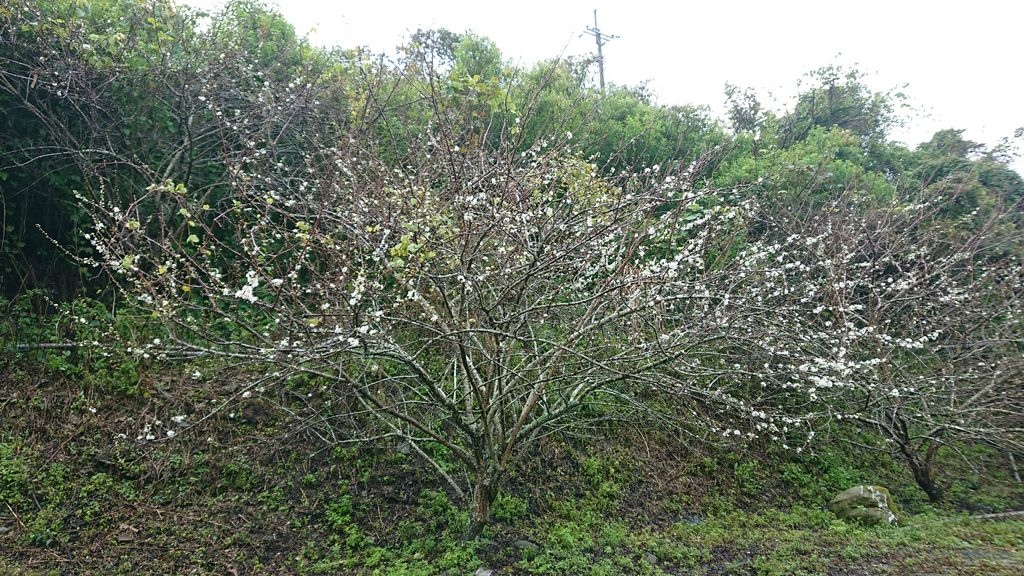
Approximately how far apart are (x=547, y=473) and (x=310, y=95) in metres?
5.59

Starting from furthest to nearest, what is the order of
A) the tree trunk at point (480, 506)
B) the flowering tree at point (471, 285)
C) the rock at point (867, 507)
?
the rock at point (867, 507) < the tree trunk at point (480, 506) < the flowering tree at point (471, 285)

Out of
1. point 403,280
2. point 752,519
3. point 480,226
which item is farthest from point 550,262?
point 752,519

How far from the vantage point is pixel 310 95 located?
24.3ft

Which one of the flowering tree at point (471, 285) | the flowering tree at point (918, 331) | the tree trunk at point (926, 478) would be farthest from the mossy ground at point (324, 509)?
the flowering tree at point (918, 331)

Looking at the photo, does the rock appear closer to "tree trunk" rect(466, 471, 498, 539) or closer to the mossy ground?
the mossy ground

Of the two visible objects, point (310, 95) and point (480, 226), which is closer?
point (480, 226)

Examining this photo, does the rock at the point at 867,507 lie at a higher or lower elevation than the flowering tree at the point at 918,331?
lower

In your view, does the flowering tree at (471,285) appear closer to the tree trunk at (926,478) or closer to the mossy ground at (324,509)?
the mossy ground at (324,509)

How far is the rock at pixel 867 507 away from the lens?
567 centimetres

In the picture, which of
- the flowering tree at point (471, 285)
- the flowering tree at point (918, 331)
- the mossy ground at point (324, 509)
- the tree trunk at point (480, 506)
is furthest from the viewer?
the flowering tree at point (918, 331)

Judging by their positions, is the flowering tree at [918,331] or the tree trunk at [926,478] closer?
the flowering tree at [918,331]

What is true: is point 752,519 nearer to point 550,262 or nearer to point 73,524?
point 550,262

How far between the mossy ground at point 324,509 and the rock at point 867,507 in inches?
8.8

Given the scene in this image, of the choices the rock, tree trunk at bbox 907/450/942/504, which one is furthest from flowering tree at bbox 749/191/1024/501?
the rock
